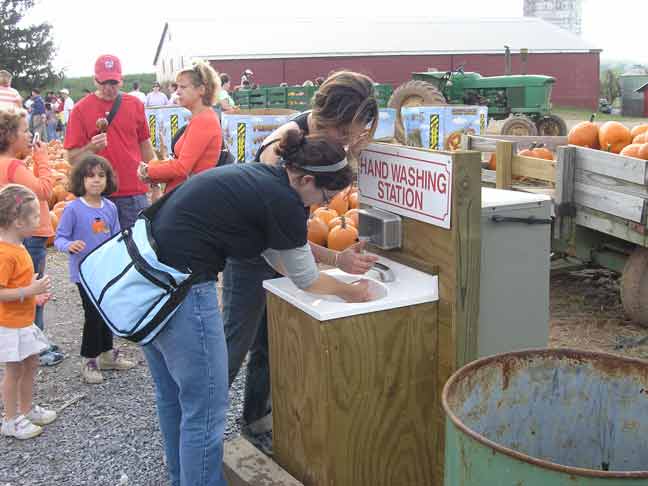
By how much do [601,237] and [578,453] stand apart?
3876 mm

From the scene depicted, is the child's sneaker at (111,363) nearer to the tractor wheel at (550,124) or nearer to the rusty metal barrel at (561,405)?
the rusty metal barrel at (561,405)

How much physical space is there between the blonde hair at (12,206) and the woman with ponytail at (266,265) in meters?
1.30

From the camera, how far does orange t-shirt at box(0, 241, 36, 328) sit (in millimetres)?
4211

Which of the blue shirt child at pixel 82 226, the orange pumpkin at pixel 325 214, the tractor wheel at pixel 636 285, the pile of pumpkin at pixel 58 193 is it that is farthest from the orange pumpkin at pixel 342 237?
the blue shirt child at pixel 82 226

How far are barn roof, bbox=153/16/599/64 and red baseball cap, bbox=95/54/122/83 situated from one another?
1358 inches

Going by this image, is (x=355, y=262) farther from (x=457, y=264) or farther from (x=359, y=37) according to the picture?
(x=359, y=37)

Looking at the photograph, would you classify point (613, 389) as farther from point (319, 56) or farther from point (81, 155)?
point (319, 56)

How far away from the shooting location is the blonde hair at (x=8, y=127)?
4.85 m

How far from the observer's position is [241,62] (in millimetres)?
39719

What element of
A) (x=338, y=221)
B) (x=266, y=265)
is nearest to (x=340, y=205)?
(x=338, y=221)

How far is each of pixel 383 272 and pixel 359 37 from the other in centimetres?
4180

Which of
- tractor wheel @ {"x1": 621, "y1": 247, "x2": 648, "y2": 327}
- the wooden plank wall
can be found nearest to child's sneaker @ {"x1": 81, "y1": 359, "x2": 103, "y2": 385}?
the wooden plank wall

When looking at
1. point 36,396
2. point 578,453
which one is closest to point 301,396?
point 578,453

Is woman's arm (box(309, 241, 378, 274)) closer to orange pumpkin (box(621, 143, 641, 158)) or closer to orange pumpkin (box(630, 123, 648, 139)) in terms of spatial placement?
orange pumpkin (box(621, 143, 641, 158))
